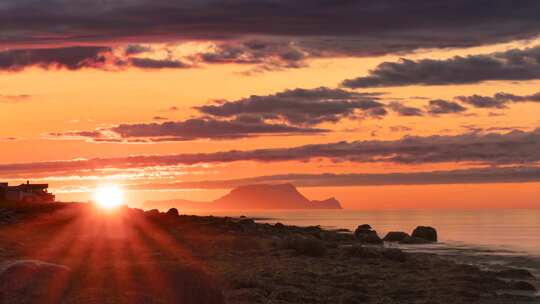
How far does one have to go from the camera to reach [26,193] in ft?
385

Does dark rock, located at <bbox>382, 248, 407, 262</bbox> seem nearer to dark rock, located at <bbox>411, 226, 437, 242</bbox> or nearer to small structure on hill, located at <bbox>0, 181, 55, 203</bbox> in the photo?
dark rock, located at <bbox>411, 226, 437, 242</bbox>

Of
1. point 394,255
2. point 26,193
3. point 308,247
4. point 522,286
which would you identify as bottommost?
point 522,286

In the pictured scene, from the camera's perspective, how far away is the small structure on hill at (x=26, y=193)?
365 ft

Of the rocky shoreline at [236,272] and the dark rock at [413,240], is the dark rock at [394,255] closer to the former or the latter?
the rocky shoreline at [236,272]

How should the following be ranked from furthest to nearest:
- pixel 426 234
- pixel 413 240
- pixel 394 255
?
pixel 426 234 → pixel 413 240 → pixel 394 255

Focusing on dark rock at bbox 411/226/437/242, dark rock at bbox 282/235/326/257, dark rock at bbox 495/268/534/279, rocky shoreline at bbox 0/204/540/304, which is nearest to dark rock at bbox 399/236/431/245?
dark rock at bbox 411/226/437/242

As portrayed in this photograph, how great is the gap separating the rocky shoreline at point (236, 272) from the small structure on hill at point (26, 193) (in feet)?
168

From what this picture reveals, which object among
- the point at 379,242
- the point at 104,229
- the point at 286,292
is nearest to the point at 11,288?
the point at 286,292

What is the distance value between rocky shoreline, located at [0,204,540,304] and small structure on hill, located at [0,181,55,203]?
168 feet

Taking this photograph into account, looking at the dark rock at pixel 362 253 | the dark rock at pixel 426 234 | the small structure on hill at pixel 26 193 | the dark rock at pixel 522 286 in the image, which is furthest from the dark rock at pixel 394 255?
the small structure on hill at pixel 26 193

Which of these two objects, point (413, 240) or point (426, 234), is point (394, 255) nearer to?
point (413, 240)

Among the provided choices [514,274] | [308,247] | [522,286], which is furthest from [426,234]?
[522,286]

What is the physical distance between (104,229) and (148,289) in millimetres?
36608

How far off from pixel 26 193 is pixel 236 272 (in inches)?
3626
